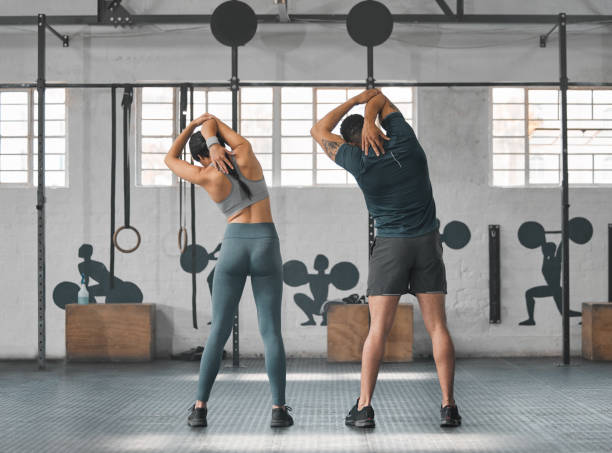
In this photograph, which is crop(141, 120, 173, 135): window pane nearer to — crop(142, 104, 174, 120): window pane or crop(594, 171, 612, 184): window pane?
crop(142, 104, 174, 120): window pane

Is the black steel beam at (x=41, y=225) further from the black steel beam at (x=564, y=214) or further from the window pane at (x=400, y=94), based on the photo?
the black steel beam at (x=564, y=214)

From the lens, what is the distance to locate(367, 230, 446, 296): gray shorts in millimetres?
3191

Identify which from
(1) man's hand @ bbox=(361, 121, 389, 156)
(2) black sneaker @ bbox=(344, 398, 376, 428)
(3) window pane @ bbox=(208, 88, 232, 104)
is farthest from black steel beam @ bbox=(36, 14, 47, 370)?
(1) man's hand @ bbox=(361, 121, 389, 156)

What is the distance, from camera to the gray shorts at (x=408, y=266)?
10.5 feet

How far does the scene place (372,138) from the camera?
10.3 feet

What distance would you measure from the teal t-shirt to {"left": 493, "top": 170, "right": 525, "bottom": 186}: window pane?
144 inches

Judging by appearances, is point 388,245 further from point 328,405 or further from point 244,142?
point 328,405

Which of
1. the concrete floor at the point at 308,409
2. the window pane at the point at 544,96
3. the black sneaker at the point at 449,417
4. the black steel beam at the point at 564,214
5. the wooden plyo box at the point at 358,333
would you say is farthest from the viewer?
the window pane at the point at 544,96

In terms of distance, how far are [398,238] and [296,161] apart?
3622 millimetres

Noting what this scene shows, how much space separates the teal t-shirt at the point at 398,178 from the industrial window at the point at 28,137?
4.32 metres

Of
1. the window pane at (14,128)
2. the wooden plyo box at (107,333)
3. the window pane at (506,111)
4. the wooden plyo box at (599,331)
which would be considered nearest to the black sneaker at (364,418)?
the wooden plyo box at (107,333)

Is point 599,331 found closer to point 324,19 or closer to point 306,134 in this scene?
point 306,134

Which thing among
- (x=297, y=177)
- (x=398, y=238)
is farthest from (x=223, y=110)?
(x=398, y=238)

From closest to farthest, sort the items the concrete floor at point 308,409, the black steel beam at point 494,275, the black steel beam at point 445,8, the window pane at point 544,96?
the concrete floor at point 308,409 → the black steel beam at point 445,8 → the black steel beam at point 494,275 → the window pane at point 544,96
